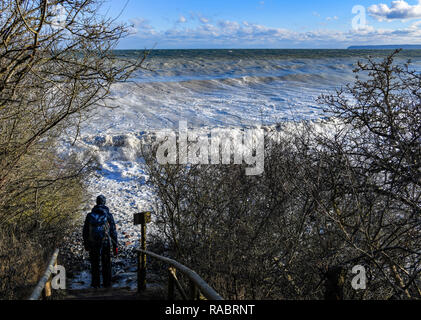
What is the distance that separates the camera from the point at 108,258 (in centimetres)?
755

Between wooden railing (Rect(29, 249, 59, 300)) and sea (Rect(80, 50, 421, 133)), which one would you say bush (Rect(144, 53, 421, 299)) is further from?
sea (Rect(80, 50, 421, 133))

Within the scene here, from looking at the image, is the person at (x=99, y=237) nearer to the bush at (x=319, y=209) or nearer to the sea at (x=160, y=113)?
the sea at (x=160, y=113)

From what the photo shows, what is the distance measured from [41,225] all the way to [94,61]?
13.4ft

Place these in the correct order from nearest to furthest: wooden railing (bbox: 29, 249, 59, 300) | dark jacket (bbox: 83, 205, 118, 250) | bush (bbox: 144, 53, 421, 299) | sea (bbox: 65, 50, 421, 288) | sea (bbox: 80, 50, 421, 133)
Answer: wooden railing (bbox: 29, 249, 59, 300) → bush (bbox: 144, 53, 421, 299) → dark jacket (bbox: 83, 205, 118, 250) → sea (bbox: 65, 50, 421, 288) → sea (bbox: 80, 50, 421, 133)

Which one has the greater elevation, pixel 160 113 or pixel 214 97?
pixel 214 97

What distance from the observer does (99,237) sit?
7254mm

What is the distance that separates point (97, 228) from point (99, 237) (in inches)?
7.3

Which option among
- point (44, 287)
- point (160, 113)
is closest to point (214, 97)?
point (160, 113)

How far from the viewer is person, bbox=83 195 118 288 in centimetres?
721

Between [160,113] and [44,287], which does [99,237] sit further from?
[160,113]

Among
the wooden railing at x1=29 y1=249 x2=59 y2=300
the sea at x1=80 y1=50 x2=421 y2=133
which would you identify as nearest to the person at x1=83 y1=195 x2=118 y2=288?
the wooden railing at x1=29 y1=249 x2=59 y2=300
